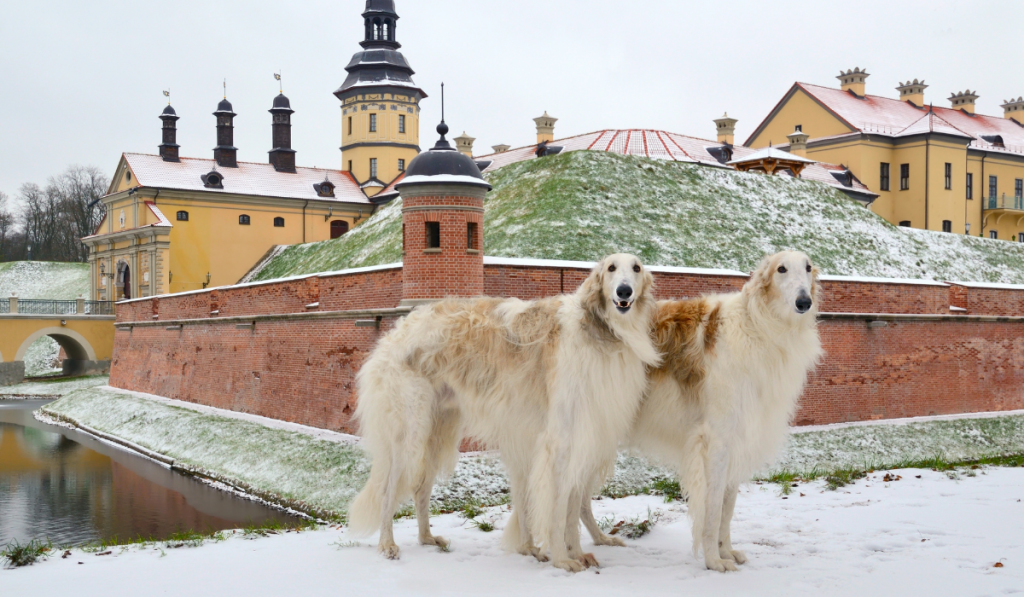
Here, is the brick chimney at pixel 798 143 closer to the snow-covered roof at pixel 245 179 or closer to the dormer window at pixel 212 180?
the snow-covered roof at pixel 245 179

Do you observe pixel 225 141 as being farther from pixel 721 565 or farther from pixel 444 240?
pixel 721 565

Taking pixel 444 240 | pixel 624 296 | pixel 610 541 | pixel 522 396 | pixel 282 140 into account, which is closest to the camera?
pixel 624 296

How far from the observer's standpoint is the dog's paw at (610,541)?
5.95 metres

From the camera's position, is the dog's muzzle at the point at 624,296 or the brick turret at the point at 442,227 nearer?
the dog's muzzle at the point at 624,296

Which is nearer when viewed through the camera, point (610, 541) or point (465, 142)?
point (610, 541)

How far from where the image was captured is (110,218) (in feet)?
145

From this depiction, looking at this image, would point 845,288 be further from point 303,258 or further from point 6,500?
point 303,258

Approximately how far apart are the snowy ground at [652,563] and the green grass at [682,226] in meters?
13.4

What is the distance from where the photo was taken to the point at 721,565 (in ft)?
17.3

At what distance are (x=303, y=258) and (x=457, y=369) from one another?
3004 centimetres

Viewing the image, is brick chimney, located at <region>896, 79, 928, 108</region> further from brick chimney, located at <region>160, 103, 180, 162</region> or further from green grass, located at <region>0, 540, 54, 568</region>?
green grass, located at <region>0, 540, 54, 568</region>

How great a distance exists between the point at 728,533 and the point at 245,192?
4042cm

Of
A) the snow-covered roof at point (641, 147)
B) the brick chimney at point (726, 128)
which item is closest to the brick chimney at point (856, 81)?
the brick chimney at point (726, 128)

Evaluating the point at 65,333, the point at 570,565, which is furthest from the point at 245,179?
the point at 570,565
